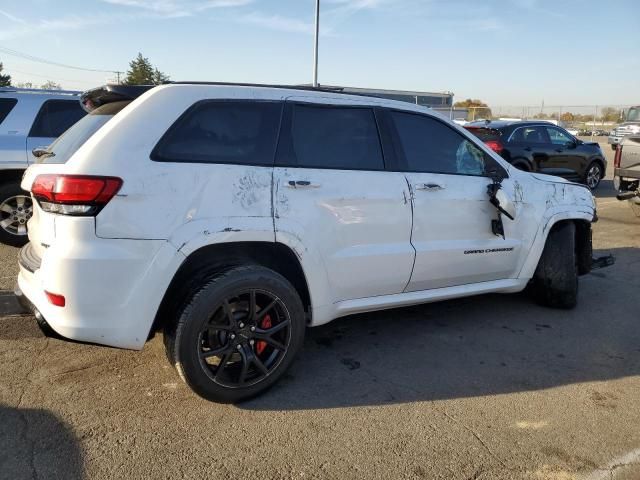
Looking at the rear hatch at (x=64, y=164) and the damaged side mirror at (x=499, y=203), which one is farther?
the damaged side mirror at (x=499, y=203)

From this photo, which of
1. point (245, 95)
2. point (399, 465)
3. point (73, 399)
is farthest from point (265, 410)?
point (245, 95)

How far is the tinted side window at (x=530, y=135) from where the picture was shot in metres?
11.4

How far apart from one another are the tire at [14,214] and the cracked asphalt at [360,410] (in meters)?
2.23

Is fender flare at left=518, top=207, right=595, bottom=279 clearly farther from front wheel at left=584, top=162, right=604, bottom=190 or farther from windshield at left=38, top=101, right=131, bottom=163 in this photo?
front wheel at left=584, top=162, right=604, bottom=190

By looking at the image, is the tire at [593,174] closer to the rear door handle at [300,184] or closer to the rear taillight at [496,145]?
the rear taillight at [496,145]

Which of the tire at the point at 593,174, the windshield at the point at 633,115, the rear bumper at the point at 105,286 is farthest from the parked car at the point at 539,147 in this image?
the windshield at the point at 633,115

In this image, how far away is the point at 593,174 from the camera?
1325 centimetres

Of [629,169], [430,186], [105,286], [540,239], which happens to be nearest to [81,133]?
[105,286]

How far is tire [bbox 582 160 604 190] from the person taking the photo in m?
12.9

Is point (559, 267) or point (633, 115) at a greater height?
point (633, 115)

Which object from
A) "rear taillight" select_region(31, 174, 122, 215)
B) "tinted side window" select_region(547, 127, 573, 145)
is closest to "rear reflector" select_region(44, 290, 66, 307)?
"rear taillight" select_region(31, 174, 122, 215)

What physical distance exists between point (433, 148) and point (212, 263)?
192cm

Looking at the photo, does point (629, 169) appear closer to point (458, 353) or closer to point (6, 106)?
point (458, 353)

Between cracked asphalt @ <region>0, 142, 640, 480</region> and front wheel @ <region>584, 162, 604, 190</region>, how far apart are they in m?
9.65
